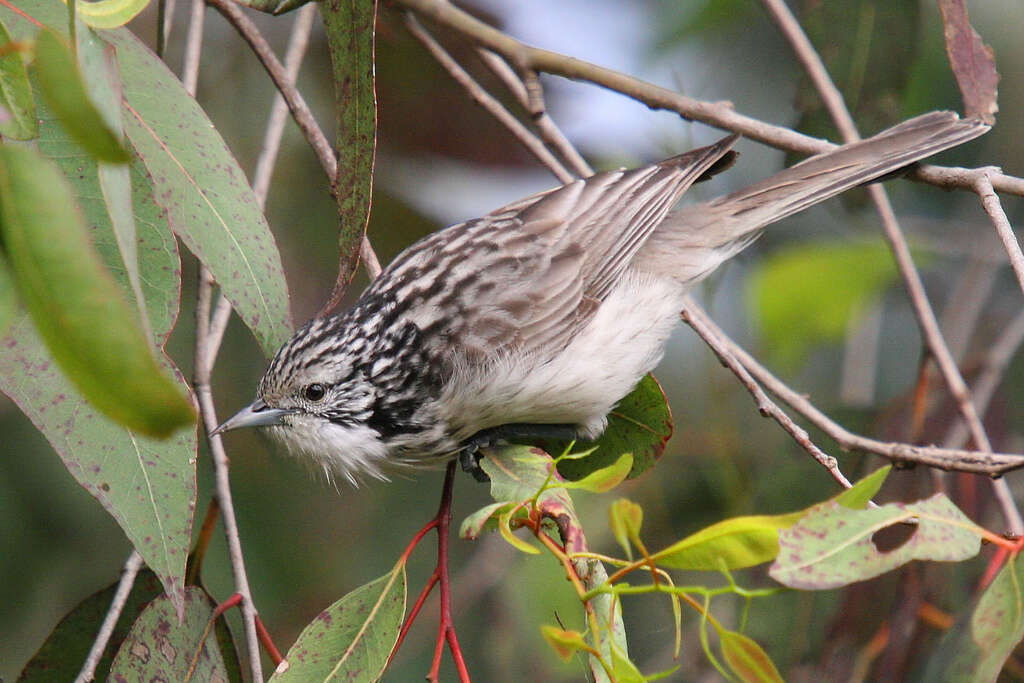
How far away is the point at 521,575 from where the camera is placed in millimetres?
4438

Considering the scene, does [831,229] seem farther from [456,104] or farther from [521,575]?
[521,575]

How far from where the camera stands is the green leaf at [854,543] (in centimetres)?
181

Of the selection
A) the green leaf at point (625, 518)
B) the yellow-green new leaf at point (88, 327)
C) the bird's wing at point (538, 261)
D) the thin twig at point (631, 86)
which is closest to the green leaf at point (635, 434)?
the bird's wing at point (538, 261)

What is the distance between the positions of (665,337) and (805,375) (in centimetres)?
333

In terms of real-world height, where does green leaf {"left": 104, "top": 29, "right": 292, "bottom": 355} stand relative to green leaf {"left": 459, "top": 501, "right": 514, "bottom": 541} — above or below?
above

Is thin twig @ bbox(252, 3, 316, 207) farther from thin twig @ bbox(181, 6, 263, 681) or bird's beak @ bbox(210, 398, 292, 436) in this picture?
bird's beak @ bbox(210, 398, 292, 436)

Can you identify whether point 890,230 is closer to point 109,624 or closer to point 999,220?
point 999,220

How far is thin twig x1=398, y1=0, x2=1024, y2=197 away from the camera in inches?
134

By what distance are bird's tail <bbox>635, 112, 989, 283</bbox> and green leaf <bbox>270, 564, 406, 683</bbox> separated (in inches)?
72.6

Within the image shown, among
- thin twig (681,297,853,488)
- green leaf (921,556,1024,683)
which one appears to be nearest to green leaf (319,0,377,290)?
thin twig (681,297,853,488)

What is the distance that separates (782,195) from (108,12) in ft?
8.72

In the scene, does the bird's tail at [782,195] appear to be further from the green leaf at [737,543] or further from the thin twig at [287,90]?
the green leaf at [737,543]

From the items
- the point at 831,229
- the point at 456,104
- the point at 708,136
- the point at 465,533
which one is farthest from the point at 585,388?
the point at 831,229

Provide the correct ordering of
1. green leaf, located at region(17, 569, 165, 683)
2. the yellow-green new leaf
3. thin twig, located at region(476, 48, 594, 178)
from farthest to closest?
thin twig, located at region(476, 48, 594, 178) → green leaf, located at region(17, 569, 165, 683) → the yellow-green new leaf
